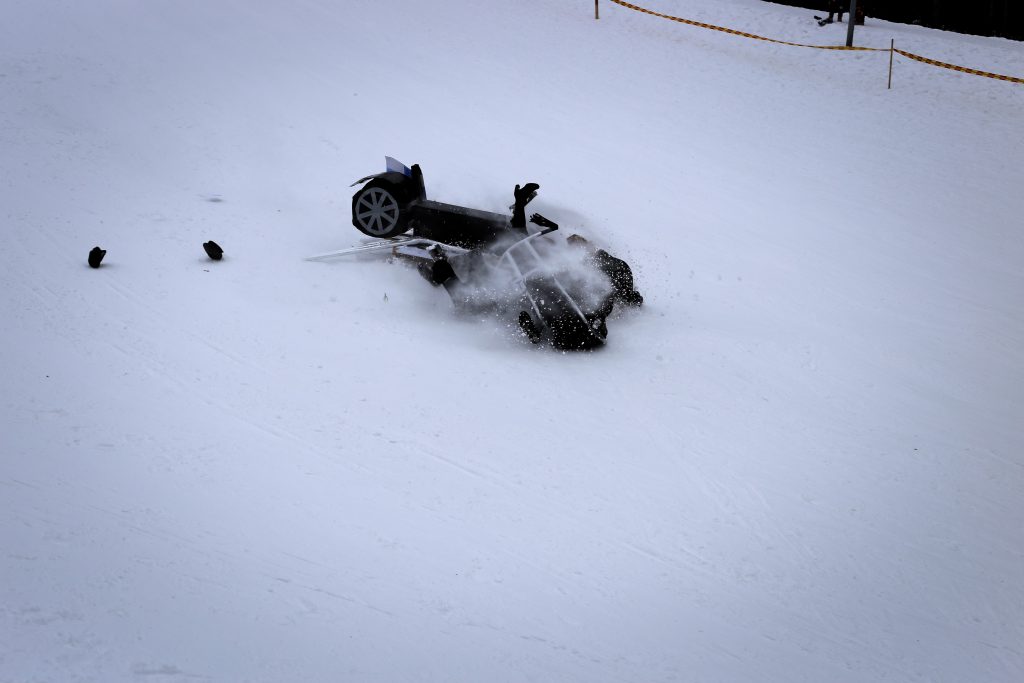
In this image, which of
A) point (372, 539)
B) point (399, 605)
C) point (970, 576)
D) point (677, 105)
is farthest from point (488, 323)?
point (677, 105)

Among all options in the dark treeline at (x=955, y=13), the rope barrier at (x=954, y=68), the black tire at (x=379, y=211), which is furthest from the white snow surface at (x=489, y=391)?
the dark treeline at (x=955, y=13)

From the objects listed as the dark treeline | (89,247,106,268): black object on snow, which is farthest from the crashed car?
the dark treeline

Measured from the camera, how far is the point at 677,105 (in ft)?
56.2

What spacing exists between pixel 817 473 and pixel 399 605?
3877mm

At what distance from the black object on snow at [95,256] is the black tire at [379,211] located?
285 centimetres

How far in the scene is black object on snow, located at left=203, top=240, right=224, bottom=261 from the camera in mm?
10539

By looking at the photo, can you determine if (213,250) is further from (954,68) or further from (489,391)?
(954,68)

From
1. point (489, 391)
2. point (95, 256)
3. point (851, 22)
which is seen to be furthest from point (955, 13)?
point (95, 256)

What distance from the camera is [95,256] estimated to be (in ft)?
32.8

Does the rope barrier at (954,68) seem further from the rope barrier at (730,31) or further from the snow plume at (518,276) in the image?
the snow plume at (518,276)

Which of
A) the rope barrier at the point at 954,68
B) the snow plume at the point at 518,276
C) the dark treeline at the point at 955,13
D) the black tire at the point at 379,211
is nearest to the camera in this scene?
the snow plume at the point at 518,276

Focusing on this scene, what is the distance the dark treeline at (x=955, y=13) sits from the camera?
22.8 metres

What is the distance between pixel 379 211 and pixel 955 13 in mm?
19339

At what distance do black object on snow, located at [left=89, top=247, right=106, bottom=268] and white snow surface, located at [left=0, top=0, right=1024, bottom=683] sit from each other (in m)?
0.23
